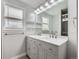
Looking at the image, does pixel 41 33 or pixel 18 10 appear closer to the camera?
pixel 18 10

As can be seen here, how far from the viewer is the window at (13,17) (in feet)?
6.18

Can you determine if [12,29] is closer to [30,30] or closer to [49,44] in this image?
[30,30]

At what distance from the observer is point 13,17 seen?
2.07m

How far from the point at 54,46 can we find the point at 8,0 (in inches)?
79.6

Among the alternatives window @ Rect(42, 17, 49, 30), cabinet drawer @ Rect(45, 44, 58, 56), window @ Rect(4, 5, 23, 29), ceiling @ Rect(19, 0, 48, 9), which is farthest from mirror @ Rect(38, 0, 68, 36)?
window @ Rect(4, 5, 23, 29)

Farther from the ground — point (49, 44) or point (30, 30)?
point (30, 30)

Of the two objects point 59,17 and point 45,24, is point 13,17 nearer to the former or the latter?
point 45,24

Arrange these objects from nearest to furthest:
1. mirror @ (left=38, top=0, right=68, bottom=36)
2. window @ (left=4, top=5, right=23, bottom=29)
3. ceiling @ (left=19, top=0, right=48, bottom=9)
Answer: mirror @ (left=38, top=0, right=68, bottom=36), window @ (left=4, top=5, right=23, bottom=29), ceiling @ (left=19, top=0, right=48, bottom=9)

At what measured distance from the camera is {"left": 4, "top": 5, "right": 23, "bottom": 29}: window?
188 centimetres

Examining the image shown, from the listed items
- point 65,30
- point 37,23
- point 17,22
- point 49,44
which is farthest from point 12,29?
point 65,30

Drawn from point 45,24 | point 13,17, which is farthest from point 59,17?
point 13,17

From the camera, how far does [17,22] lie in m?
2.20

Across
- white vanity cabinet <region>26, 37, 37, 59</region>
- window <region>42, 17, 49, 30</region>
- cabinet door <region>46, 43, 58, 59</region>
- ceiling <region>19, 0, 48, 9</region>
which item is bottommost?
white vanity cabinet <region>26, 37, 37, 59</region>

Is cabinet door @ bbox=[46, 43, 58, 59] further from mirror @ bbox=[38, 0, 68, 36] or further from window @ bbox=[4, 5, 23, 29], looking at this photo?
window @ bbox=[4, 5, 23, 29]
